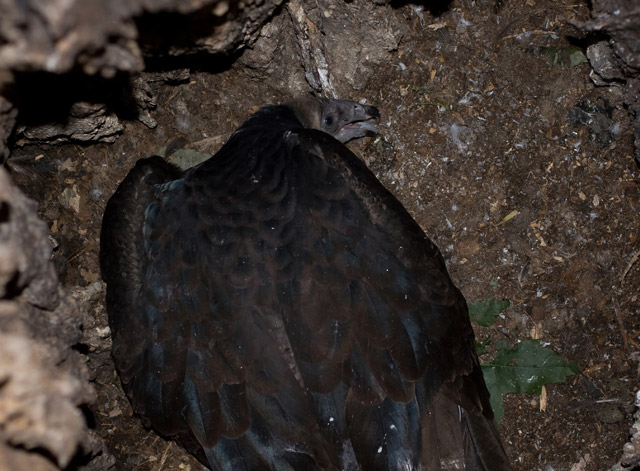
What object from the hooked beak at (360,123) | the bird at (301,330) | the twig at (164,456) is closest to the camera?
the bird at (301,330)

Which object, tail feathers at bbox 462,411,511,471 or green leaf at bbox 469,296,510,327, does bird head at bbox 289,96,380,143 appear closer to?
green leaf at bbox 469,296,510,327

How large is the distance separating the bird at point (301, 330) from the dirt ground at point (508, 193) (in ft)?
2.62

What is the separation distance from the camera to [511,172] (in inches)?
183

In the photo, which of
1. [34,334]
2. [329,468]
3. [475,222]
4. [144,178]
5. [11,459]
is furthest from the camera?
[475,222]

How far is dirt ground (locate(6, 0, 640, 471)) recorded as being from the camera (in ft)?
14.6

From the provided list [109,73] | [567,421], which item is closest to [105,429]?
[109,73]

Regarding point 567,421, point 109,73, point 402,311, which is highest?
point 109,73

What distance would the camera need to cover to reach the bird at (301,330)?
354 cm

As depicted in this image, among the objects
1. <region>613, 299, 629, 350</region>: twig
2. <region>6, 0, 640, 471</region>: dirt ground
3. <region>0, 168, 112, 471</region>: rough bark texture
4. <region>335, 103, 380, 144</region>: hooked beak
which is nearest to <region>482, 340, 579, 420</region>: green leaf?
<region>6, 0, 640, 471</region>: dirt ground

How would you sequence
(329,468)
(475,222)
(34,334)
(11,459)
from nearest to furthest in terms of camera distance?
(11,459) < (34,334) < (329,468) < (475,222)

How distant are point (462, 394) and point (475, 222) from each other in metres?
1.47

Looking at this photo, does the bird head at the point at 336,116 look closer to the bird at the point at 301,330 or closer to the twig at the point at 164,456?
the bird at the point at 301,330

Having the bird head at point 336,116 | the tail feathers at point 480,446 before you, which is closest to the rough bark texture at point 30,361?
the tail feathers at point 480,446

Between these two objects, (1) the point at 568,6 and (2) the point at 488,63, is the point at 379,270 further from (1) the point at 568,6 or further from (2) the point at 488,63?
(1) the point at 568,6
